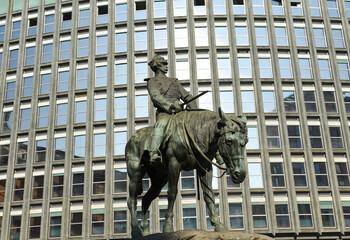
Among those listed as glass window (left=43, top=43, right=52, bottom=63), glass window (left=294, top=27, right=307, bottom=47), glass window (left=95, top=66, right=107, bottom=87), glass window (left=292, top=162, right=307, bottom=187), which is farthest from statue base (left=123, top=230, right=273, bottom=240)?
glass window (left=43, top=43, right=52, bottom=63)

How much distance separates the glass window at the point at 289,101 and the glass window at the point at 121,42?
1635 cm

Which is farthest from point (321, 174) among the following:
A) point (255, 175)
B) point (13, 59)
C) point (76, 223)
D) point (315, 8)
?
point (13, 59)

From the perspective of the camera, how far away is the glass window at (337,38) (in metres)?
47.0

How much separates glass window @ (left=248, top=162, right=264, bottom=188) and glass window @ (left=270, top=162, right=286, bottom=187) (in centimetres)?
106

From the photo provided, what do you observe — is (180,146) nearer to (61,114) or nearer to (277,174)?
(277,174)

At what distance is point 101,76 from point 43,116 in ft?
22.6

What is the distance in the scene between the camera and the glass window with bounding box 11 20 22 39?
164 ft

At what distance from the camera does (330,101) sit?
44.9m

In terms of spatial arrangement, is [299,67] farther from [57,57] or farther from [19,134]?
[19,134]

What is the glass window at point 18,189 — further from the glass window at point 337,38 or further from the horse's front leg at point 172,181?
the horse's front leg at point 172,181

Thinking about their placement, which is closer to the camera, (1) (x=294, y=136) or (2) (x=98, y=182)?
(2) (x=98, y=182)

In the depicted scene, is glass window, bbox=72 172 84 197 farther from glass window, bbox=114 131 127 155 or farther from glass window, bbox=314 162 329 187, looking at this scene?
glass window, bbox=314 162 329 187

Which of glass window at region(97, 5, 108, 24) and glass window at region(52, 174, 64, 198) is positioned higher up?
glass window at region(97, 5, 108, 24)

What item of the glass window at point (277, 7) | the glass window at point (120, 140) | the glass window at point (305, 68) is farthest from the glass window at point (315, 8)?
the glass window at point (120, 140)
